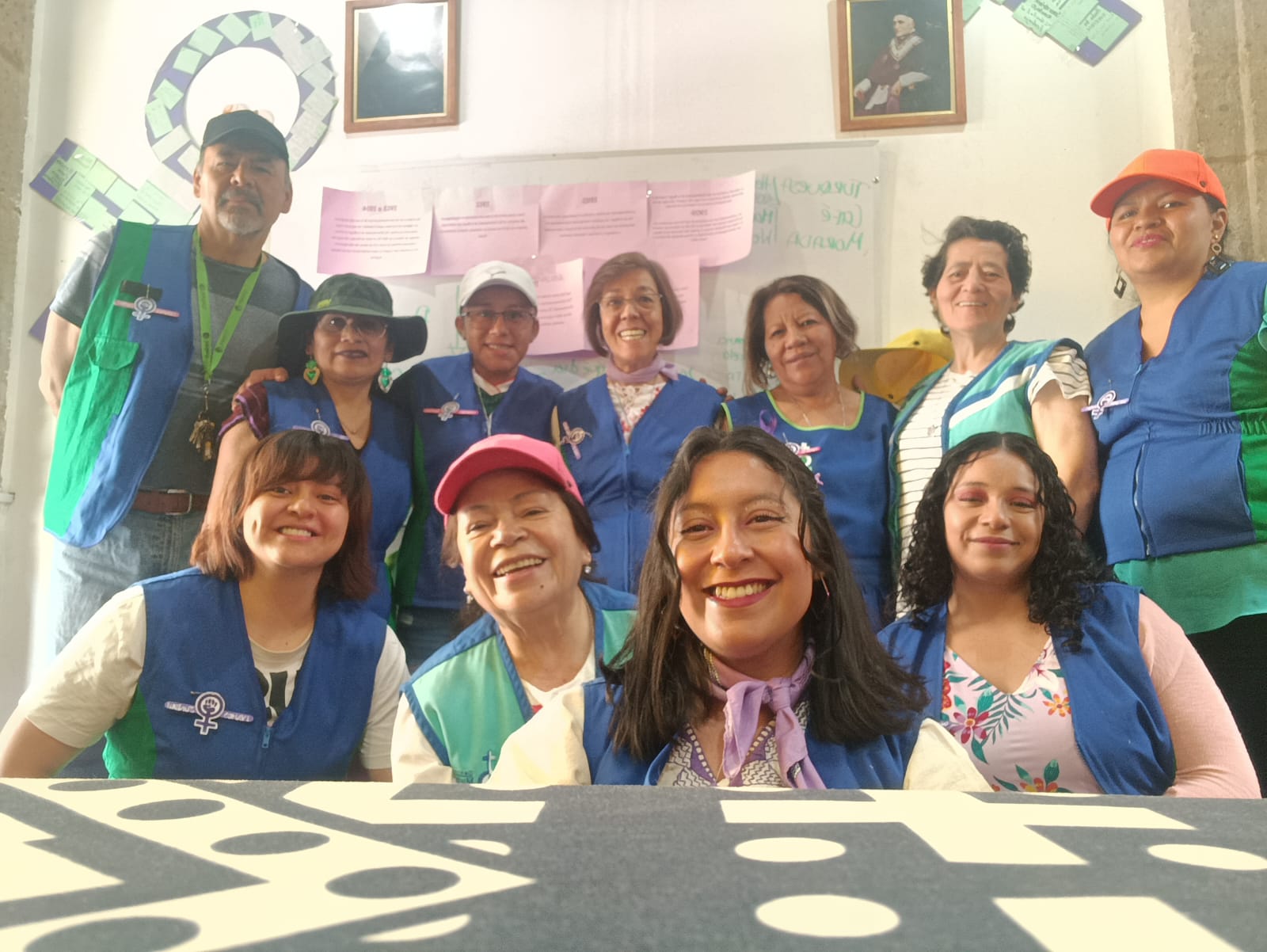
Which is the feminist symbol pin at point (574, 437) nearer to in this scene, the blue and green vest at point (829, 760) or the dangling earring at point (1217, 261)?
the blue and green vest at point (829, 760)

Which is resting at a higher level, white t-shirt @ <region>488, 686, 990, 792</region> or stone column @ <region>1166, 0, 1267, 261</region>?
stone column @ <region>1166, 0, 1267, 261</region>

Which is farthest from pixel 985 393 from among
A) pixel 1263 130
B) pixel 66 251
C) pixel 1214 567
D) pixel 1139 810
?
pixel 66 251

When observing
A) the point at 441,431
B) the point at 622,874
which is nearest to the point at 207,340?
the point at 441,431

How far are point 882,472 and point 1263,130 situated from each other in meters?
1.01

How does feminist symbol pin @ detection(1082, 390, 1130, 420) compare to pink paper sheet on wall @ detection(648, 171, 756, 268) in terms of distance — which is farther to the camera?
pink paper sheet on wall @ detection(648, 171, 756, 268)

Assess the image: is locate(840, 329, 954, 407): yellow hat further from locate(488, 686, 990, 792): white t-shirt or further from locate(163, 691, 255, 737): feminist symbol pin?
locate(163, 691, 255, 737): feminist symbol pin

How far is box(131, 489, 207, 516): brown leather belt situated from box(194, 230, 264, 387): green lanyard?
0.76 feet

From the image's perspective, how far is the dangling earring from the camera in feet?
6.07

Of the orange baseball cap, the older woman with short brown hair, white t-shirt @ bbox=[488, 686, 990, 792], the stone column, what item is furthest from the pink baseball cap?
Answer: the stone column

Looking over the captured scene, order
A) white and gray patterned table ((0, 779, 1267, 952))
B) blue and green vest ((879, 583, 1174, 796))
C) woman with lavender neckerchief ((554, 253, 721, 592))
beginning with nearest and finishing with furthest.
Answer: white and gray patterned table ((0, 779, 1267, 952)) → blue and green vest ((879, 583, 1174, 796)) → woman with lavender neckerchief ((554, 253, 721, 592))

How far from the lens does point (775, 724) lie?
1.15m

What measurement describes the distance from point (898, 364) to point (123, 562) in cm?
158

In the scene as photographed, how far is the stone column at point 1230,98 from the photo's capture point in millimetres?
1972

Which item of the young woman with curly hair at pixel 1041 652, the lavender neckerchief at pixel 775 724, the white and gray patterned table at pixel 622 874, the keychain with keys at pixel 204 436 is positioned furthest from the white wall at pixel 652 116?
the white and gray patterned table at pixel 622 874
